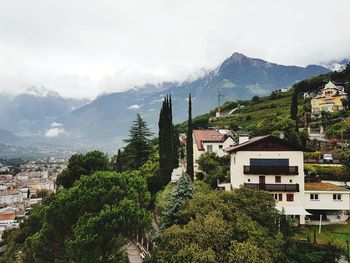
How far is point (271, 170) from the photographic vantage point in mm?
31656

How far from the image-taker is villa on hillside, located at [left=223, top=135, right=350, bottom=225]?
3069 centimetres

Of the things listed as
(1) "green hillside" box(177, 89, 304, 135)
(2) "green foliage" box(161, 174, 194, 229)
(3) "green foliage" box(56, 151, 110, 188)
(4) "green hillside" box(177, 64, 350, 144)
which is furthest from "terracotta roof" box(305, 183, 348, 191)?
(3) "green foliage" box(56, 151, 110, 188)

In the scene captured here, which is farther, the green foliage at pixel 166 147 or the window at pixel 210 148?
the window at pixel 210 148

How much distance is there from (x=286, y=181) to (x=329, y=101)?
153 feet

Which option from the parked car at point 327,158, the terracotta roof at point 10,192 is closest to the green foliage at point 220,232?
the parked car at point 327,158

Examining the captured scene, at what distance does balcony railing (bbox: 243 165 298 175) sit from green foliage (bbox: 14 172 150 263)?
1050 cm

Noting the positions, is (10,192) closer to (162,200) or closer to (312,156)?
(162,200)

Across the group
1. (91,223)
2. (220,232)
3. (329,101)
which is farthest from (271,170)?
(329,101)

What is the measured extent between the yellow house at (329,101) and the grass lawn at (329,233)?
44584 millimetres

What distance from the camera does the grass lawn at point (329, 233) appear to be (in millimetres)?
26766

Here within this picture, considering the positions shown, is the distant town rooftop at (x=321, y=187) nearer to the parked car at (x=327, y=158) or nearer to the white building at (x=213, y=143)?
the parked car at (x=327, y=158)

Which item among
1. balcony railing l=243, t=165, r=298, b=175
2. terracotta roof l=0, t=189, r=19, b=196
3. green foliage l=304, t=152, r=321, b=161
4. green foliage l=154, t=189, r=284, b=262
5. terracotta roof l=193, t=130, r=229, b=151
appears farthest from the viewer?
terracotta roof l=0, t=189, r=19, b=196

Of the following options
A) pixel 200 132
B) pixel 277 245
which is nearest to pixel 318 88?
pixel 200 132

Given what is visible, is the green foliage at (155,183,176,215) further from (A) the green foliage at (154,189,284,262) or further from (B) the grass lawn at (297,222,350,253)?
(B) the grass lawn at (297,222,350,253)
